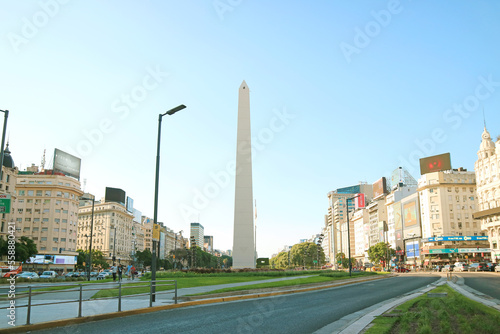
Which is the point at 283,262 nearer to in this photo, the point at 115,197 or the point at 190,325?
the point at 115,197

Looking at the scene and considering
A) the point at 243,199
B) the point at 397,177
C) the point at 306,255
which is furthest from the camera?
the point at 397,177

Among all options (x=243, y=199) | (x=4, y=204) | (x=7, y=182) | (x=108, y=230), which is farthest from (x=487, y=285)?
(x=108, y=230)

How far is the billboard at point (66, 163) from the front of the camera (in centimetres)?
10306

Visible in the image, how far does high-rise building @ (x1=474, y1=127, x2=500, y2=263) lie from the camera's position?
283ft

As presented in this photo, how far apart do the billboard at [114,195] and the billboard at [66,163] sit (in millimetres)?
35963

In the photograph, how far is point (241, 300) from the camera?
18812 millimetres

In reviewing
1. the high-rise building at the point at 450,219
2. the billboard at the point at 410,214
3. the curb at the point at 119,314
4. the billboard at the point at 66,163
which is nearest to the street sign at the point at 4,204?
the curb at the point at 119,314

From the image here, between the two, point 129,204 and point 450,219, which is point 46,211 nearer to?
point 129,204

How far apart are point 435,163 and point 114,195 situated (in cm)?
10807

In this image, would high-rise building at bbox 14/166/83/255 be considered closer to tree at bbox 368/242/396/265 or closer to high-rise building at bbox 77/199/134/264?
high-rise building at bbox 77/199/134/264

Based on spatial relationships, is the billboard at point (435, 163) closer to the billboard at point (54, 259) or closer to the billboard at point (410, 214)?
the billboard at point (410, 214)

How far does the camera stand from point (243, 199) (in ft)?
150

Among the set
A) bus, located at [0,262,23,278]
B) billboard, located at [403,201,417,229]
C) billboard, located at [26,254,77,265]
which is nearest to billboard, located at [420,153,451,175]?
billboard, located at [403,201,417,229]

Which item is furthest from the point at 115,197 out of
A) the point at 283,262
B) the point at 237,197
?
the point at 237,197
